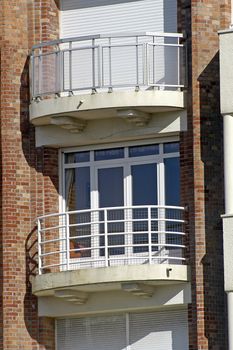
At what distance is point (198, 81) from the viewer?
46719 millimetres

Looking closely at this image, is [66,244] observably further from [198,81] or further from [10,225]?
[198,81]

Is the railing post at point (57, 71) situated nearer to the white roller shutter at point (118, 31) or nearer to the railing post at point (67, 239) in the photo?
the white roller shutter at point (118, 31)

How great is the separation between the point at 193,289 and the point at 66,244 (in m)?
3.16

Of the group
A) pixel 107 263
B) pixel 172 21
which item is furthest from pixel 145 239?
pixel 172 21

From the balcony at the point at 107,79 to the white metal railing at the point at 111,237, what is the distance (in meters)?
1.97

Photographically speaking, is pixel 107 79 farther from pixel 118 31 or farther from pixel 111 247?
pixel 111 247

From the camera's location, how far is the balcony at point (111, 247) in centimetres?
4609

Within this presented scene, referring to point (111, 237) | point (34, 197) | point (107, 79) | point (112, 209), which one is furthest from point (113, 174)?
point (107, 79)

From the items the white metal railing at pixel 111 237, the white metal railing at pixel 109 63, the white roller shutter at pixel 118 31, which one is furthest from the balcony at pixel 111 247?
the white roller shutter at pixel 118 31

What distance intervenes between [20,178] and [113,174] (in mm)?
2027

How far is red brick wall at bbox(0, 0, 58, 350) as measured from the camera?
157 ft

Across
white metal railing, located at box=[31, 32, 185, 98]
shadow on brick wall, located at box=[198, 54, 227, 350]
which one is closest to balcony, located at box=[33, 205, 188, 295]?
shadow on brick wall, located at box=[198, 54, 227, 350]

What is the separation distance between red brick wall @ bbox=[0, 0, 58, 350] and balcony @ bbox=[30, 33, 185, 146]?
60 cm

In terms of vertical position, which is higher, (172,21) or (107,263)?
(172,21)
